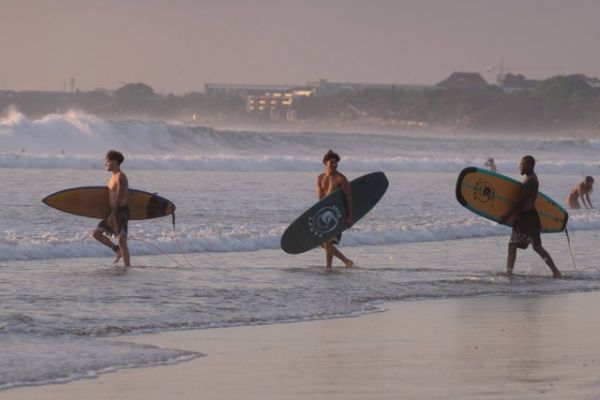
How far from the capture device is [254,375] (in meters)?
8.02

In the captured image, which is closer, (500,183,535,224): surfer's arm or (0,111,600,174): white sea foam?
(500,183,535,224): surfer's arm

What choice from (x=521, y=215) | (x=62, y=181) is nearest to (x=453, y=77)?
(x=62, y=181)

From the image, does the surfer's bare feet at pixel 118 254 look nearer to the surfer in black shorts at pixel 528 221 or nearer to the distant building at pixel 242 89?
the surfer in black shorts at pixel 528 221

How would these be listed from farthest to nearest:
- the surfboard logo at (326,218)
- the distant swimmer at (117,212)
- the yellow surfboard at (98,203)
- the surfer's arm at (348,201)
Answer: the yellow surfboard at (98,203), the surfboard logo at (326,218), the surfer's arm at (348,201), the distant swimmer at (117,212)

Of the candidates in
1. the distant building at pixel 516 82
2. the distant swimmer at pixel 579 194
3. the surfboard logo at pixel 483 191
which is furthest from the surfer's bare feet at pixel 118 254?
the distant building at pixel 516 82

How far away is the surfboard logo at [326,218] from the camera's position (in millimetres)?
14320

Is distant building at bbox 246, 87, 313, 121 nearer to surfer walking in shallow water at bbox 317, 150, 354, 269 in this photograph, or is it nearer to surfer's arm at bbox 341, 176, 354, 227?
surfer walking in shallow water at bbox 317, 150, 354, 269

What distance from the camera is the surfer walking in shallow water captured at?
14227mm

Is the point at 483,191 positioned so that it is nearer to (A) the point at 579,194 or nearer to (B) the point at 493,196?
(B) the point at 493,196

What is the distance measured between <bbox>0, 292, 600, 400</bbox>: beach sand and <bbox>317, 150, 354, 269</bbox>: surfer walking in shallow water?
3.24 m

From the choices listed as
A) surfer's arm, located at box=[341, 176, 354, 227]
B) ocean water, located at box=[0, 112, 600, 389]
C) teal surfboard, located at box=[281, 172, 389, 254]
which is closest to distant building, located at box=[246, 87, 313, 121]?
ocean water, located at box=[0, 112, 600, 389]

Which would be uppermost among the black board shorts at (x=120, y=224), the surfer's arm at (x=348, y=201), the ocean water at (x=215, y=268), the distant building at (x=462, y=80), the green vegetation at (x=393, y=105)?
the distant building at (x=462, y=80)

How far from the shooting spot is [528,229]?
13891mm

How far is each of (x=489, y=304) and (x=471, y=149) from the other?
186 feet
